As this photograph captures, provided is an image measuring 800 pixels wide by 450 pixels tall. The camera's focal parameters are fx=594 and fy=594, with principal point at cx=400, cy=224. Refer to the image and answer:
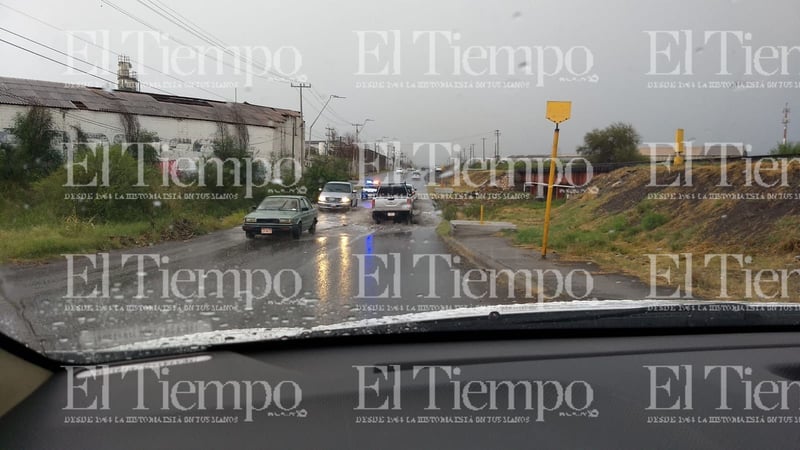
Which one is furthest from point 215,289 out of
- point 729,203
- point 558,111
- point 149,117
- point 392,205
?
point 149,117

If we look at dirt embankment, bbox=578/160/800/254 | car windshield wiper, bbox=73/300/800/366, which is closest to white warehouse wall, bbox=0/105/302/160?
dirt embankment, bbox=578/160/800/254

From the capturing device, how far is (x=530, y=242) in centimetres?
1616

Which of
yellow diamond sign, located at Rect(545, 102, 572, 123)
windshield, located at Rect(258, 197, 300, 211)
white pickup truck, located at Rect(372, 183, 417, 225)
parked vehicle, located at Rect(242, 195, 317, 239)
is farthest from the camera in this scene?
white pickup truck, located at Rect(372, 183, 417, 225)

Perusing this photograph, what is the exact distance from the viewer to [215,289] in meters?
9.05

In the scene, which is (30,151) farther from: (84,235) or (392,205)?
(392,205)

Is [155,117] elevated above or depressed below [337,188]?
above

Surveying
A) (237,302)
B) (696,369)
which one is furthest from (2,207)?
(696,369)

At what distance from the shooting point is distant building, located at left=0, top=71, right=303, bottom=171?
3341 cm

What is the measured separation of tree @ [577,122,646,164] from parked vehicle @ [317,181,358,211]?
2454 cm

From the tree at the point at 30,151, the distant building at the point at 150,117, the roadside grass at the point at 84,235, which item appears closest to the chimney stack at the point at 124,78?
the distant building at the point at 150,117

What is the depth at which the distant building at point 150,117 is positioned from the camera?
3341 cm

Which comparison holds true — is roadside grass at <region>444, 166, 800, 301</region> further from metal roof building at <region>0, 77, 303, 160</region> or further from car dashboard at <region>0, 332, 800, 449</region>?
metal roof building at <region>0, 77, 303, 160</region>

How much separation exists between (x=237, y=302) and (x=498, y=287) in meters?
4.35

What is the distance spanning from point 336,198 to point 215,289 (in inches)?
894
